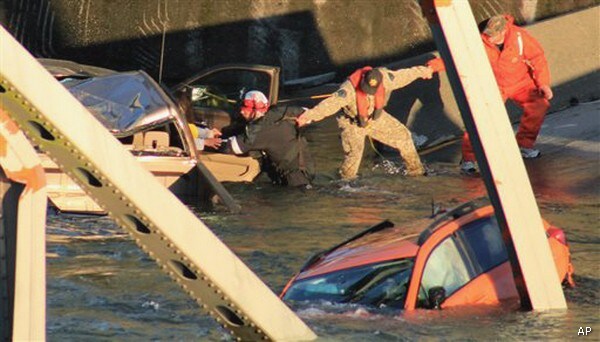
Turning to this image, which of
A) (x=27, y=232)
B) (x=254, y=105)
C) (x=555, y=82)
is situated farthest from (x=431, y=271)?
(x=555, y=82)

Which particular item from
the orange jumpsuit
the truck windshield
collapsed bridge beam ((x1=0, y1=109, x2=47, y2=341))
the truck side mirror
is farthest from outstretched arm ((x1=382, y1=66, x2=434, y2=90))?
collapsed bridge beam ((x1=0, y1=109, x2=47, y2=341))

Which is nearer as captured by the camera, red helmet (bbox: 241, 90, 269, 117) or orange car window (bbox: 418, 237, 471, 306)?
orange car window (bbox: 418, 237, 471, 306)

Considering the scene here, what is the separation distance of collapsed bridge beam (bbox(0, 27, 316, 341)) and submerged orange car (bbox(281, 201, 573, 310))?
4042mm

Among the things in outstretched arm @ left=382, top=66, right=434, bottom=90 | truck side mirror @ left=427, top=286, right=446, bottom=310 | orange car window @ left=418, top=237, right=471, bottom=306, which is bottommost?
truck side mirror @ left=427, top=286, right=446, bottom=310

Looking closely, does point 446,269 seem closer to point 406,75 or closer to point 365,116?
point 365,116

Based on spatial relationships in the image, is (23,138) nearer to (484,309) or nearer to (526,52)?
(484,309)

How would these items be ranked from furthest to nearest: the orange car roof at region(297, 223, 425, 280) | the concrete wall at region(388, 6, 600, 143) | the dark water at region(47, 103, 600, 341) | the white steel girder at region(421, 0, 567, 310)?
the concrete wall at region(388, 6, 600, 143) < the orange car roof at region(297, 223, 425, 280) < the dark water at region(47, 103, 600, 341) < the white steel girder at region(421, 0, 567, 310)

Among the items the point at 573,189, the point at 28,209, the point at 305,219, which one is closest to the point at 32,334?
the point at 28,209

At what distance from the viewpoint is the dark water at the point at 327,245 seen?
9984 mm

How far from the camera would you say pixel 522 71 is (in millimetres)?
18562

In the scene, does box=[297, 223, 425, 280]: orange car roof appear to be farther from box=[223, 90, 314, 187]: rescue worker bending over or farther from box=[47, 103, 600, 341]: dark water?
box=[223, 90, 314, 187]: rescue worker bending over

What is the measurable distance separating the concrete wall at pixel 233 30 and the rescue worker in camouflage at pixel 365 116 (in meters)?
6.29

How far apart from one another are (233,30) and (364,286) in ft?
49.9

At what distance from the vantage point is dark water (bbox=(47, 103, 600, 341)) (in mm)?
9984
